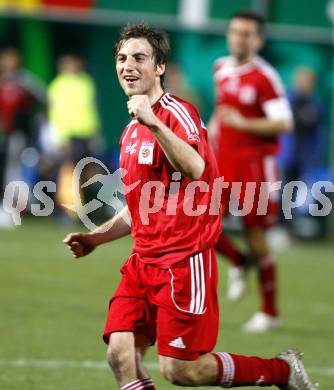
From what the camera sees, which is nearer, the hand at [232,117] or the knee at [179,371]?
the knee at [179,371]

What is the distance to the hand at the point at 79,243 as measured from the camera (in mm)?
5887

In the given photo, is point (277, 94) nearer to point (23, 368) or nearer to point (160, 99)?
point (23, 368)

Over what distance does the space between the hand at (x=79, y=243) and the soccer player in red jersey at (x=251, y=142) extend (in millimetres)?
3500

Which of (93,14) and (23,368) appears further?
(93,14)

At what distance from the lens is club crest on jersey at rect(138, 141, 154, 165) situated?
5.57 meters

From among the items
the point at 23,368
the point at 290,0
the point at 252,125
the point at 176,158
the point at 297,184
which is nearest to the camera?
the point at 176,158

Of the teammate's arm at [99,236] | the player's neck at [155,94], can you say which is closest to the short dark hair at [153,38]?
the player's neck at [155,94]

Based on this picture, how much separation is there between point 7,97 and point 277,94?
8.76 meters

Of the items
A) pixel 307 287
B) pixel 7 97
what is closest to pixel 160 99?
pixel 307 287

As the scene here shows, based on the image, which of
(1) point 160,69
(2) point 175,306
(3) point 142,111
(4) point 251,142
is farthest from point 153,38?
(4) point 251,142

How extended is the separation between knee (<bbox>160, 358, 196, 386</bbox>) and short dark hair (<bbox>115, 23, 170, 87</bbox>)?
1392mm

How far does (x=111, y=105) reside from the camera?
19.3 metres

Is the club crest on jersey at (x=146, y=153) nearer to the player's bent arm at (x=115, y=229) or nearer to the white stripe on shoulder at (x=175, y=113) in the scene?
the white stripe on shoulder at (x=175, y=113)

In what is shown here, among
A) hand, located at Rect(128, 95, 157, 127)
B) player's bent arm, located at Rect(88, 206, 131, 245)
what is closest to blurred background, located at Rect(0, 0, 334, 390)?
player's bent arm, located at Rect(88, 206, 131, 245)
